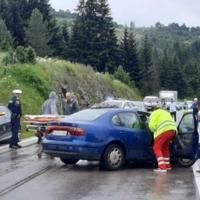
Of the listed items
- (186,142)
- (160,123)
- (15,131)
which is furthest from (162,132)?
(15,131)

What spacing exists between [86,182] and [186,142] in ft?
12.2

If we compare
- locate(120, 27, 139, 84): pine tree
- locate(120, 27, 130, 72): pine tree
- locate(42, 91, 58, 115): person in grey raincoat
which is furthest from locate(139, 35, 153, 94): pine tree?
locate(42, 91, 58, 115): person in grey raincoat

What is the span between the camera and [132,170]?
14133mm

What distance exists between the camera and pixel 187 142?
585 inches

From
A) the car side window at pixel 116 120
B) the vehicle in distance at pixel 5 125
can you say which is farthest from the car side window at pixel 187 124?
the vehicle in distance at pixel 5 125

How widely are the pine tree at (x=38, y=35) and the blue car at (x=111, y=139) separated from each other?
6486cm

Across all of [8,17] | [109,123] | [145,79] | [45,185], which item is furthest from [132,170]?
[145,79]

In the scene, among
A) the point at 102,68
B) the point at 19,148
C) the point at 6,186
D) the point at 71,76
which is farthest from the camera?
the point at 102,68

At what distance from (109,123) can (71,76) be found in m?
30.2

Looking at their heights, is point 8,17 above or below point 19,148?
above

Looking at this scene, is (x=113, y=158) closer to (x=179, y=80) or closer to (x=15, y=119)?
(x=15, y=119)

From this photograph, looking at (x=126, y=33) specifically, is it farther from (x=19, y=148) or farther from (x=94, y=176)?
(x=94, y=176)

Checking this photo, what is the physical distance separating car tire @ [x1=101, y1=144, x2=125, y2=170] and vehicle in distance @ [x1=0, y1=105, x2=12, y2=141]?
7403mm

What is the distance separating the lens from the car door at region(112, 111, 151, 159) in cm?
1438
